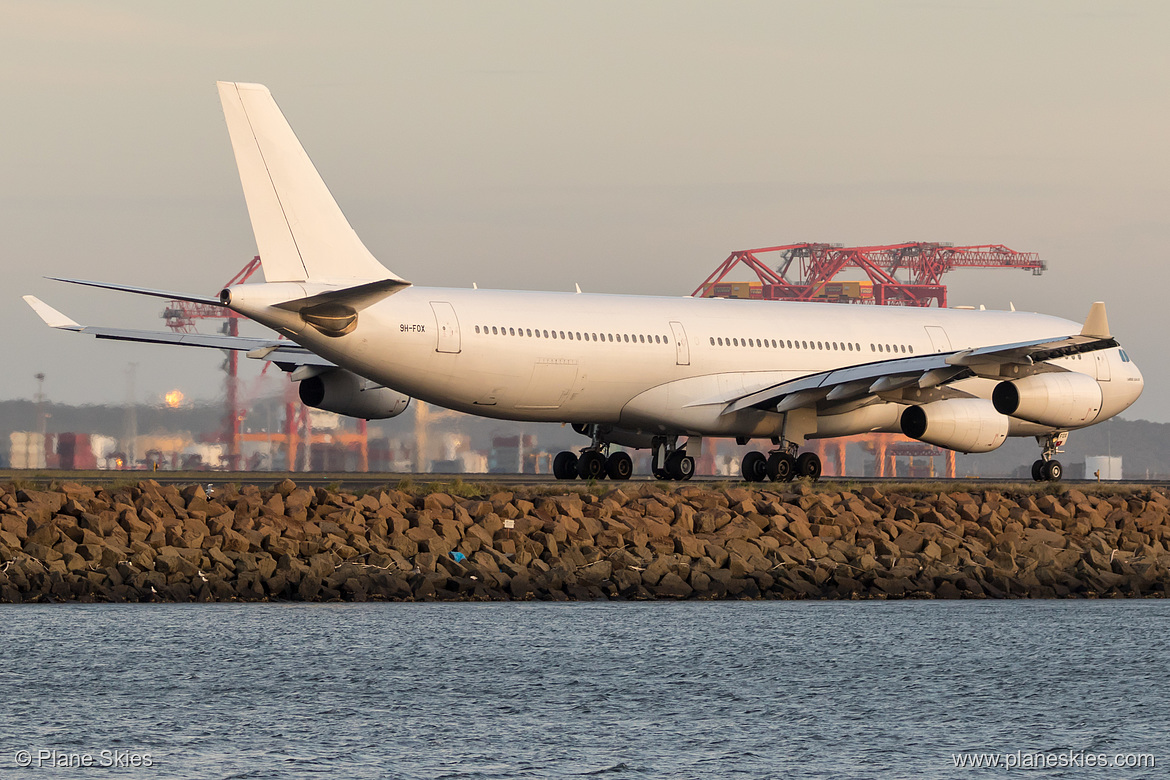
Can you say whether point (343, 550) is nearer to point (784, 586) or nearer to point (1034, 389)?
point (784, 586)

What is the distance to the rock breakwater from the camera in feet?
81.5

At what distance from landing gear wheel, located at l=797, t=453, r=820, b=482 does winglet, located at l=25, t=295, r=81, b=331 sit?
16.4 meters

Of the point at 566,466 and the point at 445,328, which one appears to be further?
the point at 566,466

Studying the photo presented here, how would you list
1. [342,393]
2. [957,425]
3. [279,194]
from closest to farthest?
[279,194] < [957,425] < [342,393]

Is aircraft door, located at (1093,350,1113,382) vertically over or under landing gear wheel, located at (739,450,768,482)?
over

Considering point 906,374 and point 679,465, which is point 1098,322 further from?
point 679,465

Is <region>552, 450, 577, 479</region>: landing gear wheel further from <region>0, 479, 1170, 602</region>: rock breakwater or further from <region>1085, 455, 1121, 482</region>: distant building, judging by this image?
<region>1085, 455, 1121, 482</region>: distant building

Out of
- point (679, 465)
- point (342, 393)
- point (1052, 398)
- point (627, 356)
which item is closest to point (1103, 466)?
point (1052, 398)

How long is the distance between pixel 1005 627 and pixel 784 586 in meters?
4.40

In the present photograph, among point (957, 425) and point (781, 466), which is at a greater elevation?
point (957, 425)

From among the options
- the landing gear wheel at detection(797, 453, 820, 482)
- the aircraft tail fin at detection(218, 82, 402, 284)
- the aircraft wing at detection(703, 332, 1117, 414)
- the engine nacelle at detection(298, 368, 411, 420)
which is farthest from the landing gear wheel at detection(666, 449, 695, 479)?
the aircraft tail fin at detection(218, 82, 402, 284)

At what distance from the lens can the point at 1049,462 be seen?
134 feet

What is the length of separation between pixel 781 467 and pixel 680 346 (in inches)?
142

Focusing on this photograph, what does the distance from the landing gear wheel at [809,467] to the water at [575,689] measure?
12.7 metres
